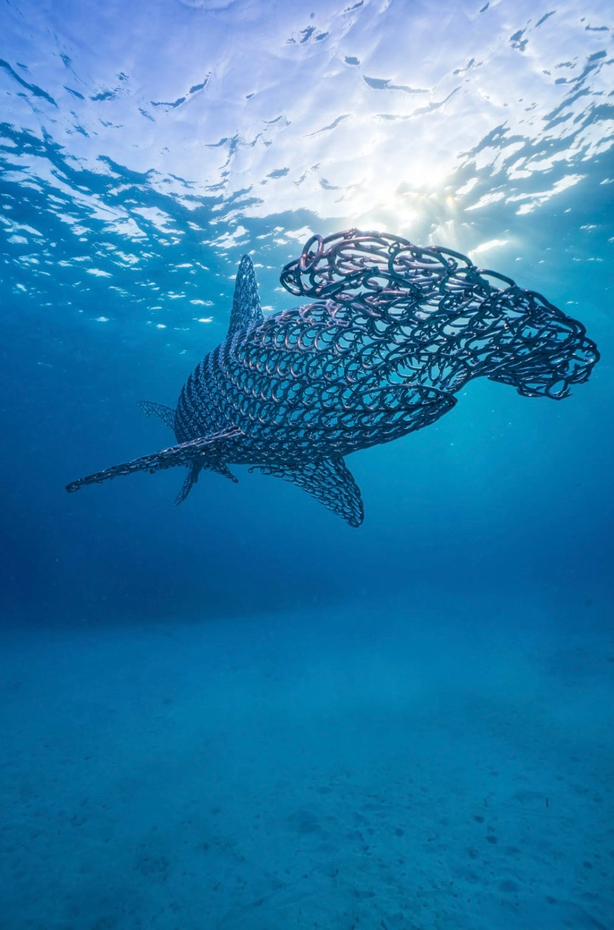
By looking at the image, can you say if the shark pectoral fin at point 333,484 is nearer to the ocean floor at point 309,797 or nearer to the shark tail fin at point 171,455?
the shark tail fin at point 171,455

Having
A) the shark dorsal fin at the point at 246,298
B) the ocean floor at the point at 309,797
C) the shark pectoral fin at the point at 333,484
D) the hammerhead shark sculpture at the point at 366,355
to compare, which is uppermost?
the shark dorsal fin at the point at 246,298

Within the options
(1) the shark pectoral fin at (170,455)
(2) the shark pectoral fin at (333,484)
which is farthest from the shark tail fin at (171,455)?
(2) the shark pectoral fin at (333,484)

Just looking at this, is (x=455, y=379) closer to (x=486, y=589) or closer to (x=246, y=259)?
(x=246, y=259)

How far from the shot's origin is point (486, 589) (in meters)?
38.9

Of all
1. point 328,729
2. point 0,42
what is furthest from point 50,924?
point 0,42

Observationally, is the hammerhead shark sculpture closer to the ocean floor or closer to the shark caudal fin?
the shark caudal fin

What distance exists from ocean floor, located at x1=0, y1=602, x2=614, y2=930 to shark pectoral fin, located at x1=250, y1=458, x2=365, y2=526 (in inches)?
169

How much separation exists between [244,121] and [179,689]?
1522 cm

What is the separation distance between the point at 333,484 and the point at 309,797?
5115mm

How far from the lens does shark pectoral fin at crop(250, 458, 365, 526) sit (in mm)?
6336

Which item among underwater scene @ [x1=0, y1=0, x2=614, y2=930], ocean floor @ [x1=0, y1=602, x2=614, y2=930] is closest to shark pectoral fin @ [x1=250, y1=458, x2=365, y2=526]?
underwater scene @ [x1=0, y1=0, x2=614, y2=930]

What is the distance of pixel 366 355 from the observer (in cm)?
405

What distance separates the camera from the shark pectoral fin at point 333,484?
6.34 m

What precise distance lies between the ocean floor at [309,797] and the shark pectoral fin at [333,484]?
14.1 feet
